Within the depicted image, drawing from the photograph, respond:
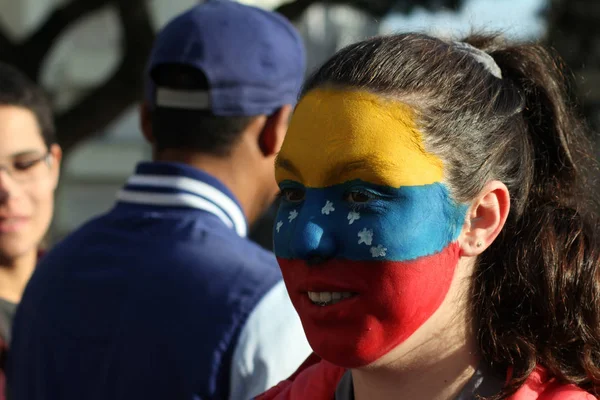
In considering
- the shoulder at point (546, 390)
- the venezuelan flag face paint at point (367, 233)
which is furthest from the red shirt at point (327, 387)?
the venezuelan flag face paint at point (367, 233)

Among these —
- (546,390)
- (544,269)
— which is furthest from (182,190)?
(546,390)

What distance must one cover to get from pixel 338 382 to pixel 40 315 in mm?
1025

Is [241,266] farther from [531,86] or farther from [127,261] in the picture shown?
[531,86]

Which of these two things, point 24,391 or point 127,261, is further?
point 24,391

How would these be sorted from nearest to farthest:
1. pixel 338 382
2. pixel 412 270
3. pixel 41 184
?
pixel 412 270 < pixel 338 382 < pixel 41 184

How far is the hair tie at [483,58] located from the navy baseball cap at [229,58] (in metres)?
0.85

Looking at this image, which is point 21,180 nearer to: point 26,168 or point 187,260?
point 26,168

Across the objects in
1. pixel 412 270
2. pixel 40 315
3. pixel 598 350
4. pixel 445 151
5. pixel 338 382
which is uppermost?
pixel 445 151

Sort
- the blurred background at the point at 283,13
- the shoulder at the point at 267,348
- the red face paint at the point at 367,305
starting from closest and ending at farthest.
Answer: the red face paint at the point at 367,305 → the shoulder at the point at 267,348 → the blurred background at the point at 283,13

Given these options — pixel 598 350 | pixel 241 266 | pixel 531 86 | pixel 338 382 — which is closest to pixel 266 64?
pixel 241 266

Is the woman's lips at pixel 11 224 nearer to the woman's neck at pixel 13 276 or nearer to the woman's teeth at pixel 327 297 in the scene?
the woman's neck at pixel 13 276

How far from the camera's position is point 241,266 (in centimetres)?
236

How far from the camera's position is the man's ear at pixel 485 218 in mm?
1763

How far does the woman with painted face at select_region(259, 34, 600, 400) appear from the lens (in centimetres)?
168
